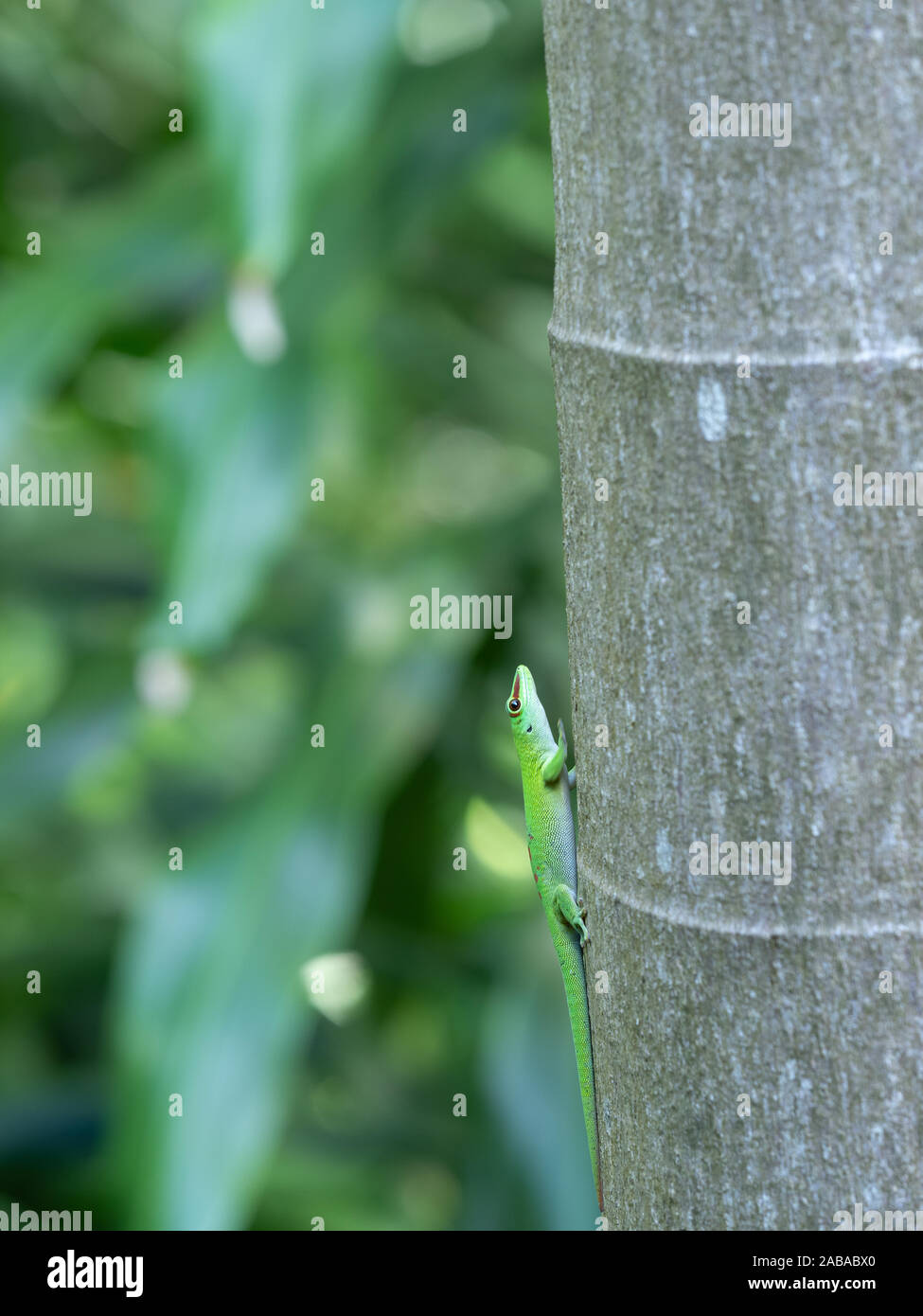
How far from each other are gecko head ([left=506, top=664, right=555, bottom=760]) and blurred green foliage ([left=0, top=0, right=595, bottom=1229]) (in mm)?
490

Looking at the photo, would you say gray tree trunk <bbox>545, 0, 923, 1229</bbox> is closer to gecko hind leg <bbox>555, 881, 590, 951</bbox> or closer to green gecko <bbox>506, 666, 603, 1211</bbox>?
gecko hind leg <bbox>555, 881, 590, 951</bbox>

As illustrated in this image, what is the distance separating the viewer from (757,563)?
69cm

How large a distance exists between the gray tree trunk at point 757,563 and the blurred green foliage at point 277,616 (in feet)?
3.28

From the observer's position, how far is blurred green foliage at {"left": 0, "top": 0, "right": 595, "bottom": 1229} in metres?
1.97

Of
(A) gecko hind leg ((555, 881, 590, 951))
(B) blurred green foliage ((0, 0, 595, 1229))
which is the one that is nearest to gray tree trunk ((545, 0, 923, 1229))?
(A) gecko hind leg ((555, 881, 590, 951))

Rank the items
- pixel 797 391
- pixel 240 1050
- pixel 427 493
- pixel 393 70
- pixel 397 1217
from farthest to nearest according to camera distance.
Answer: pixel 427 493, pixel 397 1217, pixel 393 70, pixel 240 1050, pixel 797 391

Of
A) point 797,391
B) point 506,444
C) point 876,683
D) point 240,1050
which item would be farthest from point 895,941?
point 506,444

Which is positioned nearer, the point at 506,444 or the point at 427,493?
the point at 506,444

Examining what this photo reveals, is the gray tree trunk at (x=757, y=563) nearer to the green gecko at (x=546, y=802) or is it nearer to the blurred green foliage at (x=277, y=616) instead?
the green gecko at (x=546, y=802)

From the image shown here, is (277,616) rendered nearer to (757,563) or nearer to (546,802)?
(546,802)

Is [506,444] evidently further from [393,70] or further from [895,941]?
[895,941]

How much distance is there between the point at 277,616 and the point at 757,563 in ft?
6.93

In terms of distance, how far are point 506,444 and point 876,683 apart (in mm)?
2229

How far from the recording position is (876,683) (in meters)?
0.70
